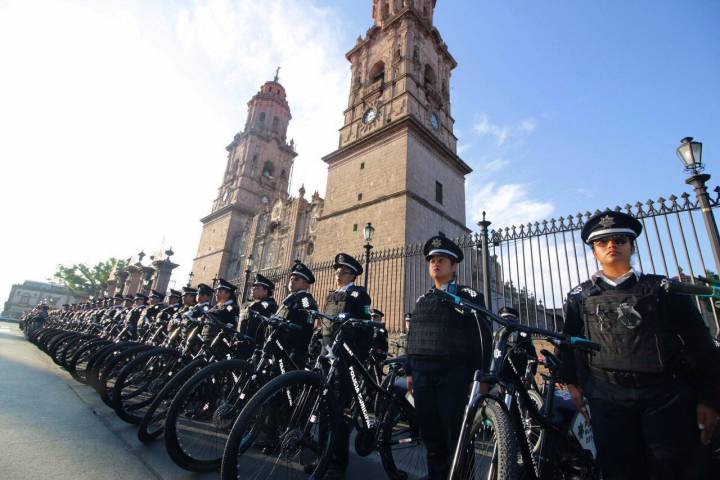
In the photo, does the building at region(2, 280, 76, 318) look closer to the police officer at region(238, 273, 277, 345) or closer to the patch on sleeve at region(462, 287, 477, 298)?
the police officer at region(238, 273, 277, 345)

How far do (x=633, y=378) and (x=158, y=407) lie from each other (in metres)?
4.19

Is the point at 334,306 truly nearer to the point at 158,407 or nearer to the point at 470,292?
the point at 470,292

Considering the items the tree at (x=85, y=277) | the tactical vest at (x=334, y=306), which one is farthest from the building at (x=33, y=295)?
the tactical vest at (x=334, y=306)

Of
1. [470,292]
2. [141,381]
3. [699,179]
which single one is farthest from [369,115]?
[470,292]

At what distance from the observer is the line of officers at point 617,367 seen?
180 cm

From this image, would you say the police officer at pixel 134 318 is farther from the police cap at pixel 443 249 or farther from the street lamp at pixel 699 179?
the street lamp at pixel 699 179

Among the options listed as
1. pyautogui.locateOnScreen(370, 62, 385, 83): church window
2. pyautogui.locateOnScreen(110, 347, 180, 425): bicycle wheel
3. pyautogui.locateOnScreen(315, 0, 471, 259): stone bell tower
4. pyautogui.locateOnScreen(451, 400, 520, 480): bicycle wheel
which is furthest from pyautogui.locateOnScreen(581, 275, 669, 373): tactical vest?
pyautogui.locateOnScreen(370, 62, 385, 83): church window

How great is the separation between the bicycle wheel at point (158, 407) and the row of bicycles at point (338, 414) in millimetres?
13

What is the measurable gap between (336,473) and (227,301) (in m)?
3.79

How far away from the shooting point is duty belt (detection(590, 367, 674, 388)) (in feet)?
6.25

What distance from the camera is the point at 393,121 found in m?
19.0

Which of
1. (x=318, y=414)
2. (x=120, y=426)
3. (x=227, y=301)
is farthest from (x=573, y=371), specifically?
(x=227, y=301)

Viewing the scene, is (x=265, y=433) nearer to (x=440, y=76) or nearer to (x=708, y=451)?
(x=708, y=451)

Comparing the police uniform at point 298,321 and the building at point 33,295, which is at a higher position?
the building at point 33,295
